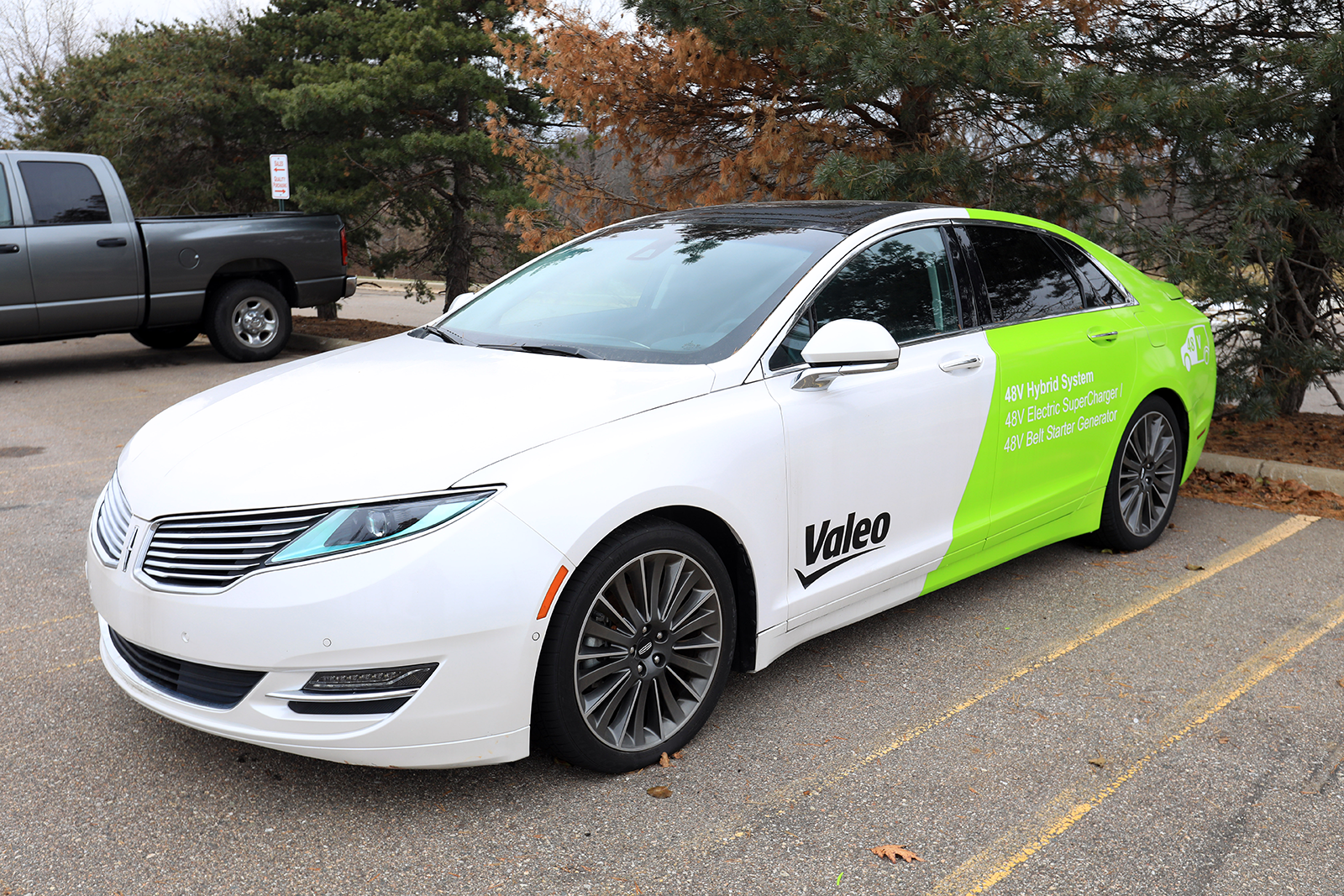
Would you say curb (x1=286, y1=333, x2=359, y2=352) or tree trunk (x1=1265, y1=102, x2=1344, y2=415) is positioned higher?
tree trunk (x1=1265, y1=102, x2=1344, y2=415)

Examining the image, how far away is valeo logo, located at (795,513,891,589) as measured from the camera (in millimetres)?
3623

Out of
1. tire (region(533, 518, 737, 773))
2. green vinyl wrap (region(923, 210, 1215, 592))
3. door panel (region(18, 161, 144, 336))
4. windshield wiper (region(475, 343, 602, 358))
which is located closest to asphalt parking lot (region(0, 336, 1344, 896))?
tire (region(533, 518, 737, 773))

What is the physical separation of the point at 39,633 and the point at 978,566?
3739 mm

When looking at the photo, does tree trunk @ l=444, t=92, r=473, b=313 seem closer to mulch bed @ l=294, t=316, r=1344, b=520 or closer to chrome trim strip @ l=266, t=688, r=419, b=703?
mulch bed @ l=294, t=316, r=1344, b=520

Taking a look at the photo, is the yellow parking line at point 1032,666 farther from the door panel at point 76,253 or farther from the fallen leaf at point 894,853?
the door panel at point 76,253

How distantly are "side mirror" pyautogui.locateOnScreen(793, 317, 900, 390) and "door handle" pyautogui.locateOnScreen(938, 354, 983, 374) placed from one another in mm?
547

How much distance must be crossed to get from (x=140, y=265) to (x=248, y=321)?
128 centimetres

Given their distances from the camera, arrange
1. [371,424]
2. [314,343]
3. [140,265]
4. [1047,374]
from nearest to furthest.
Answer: [371,424], [1047,374], [140,265], [314,343]

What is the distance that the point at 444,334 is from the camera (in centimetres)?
434

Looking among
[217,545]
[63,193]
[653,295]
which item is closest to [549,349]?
[653,295]

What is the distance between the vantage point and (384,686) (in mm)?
2812

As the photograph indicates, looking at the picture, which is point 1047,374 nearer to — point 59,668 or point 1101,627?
point 1101,627

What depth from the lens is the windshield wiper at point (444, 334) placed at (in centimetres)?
416

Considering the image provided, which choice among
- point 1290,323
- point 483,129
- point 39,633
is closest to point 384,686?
point 39,633
